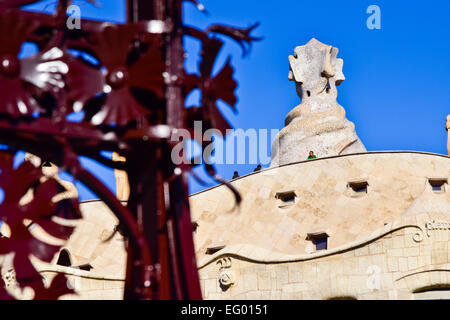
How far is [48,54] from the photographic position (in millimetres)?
6281

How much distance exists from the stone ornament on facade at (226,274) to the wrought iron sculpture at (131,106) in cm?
1358

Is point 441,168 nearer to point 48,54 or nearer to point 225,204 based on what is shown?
point 225,204

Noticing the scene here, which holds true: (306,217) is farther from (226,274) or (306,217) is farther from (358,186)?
(226,274)

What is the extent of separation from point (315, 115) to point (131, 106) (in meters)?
24.6

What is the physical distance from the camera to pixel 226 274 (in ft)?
66.1


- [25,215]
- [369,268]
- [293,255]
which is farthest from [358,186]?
[25,215]

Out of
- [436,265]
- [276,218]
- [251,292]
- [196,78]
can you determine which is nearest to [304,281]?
[251,292]

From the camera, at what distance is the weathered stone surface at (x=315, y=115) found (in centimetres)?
2986

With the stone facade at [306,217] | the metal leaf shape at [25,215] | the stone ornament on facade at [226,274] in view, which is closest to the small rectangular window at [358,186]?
the stone facade at [306,217]

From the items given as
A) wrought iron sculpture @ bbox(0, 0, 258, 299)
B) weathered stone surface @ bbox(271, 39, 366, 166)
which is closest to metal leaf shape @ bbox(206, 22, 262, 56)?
wrought iron sculpture @ bbox(0, 0, 258, 299)

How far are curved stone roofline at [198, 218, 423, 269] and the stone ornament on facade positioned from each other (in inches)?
6.9

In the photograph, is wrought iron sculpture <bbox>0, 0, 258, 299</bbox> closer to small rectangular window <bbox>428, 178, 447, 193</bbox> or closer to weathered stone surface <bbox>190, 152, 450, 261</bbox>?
weathered stone surface <bbox>190, 152, 450, 261</bbox>

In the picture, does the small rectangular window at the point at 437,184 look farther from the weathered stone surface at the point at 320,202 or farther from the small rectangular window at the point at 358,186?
the small rectangular window at the point at 358,186

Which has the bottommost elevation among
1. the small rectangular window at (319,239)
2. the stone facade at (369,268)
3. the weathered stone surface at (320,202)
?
the stone facade at (369,268)
